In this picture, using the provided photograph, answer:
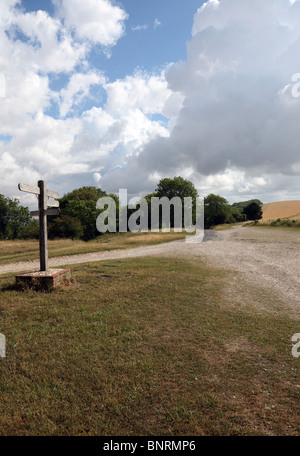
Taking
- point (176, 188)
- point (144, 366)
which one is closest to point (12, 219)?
point (176, 188)

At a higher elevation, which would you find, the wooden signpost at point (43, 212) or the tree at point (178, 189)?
the tree at point (178, 189)

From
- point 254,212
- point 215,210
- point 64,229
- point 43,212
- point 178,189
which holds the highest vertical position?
point 178,189

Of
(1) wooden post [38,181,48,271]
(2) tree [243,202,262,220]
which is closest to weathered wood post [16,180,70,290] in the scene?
(1) wooden post [38,181,48,271]

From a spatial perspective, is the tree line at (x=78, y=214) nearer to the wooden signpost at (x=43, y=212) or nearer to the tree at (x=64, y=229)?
the tree at (x=64, y=229)

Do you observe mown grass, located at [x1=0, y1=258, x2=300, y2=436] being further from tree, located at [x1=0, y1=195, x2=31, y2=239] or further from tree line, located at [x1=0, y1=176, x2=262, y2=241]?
tree, located at [x1=0, y1=195, x2=31, y2=239]

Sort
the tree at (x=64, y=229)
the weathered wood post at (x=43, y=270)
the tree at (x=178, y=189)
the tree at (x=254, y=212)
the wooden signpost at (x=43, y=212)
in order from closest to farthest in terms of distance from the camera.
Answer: the weathered wood post at (x=43, y=270) → the wooden signpost at (x=43, y=212) → the tree at (x=64, y=229) → the tree at (x=178, y=189) → the tree at (x=254, y=212)

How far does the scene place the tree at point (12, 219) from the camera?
50.6 metres

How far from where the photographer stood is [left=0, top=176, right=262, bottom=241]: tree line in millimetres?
38938

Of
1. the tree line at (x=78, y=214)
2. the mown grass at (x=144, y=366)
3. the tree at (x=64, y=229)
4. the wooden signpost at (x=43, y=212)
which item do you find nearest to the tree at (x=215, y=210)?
the tree line at (x=78, y=214)

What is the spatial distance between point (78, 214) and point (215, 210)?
50.4 metres

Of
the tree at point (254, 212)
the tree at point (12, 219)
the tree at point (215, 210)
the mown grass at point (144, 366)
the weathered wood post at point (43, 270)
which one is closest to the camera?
the mown grass at point (144, 366)

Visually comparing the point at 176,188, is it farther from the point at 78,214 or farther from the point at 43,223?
the point at 43,223

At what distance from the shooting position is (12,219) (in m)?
52.3
